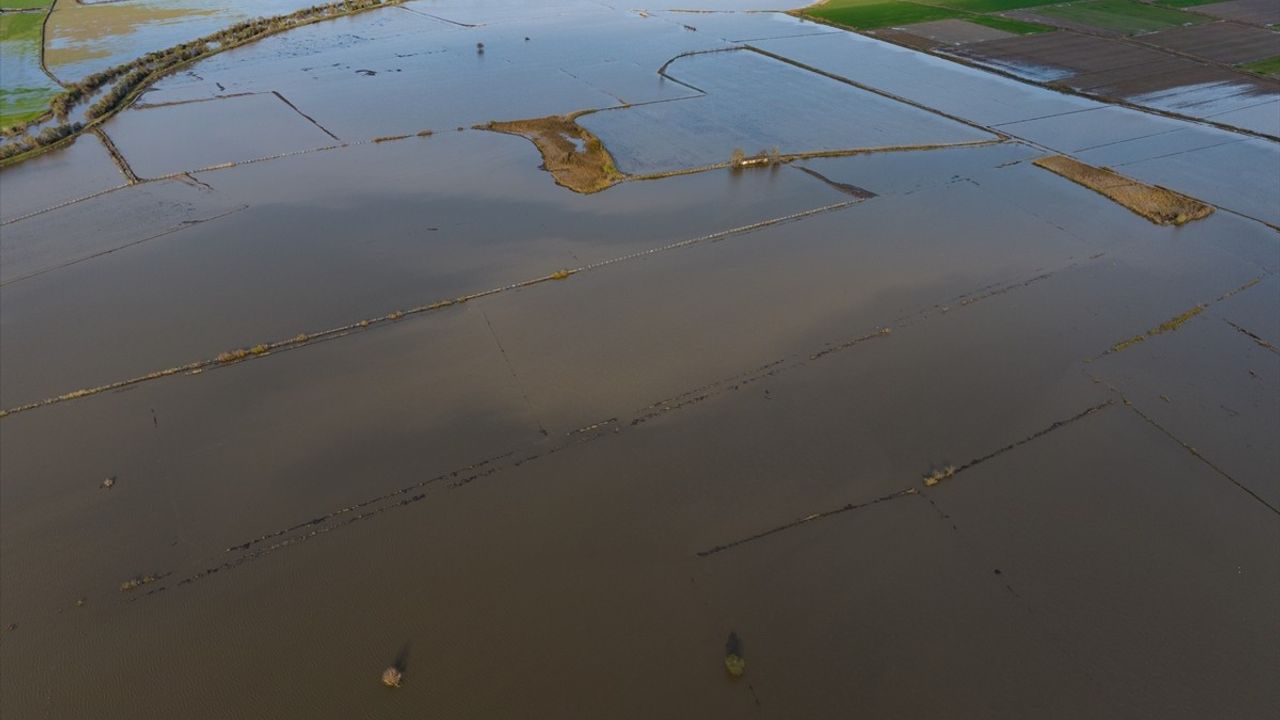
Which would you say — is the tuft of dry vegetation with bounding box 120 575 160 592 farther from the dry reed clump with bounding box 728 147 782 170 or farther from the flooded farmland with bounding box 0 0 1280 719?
the dry reed clump with bounding box 728 147 782 170

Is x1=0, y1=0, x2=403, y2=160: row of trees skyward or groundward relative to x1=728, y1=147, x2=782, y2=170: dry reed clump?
skyward

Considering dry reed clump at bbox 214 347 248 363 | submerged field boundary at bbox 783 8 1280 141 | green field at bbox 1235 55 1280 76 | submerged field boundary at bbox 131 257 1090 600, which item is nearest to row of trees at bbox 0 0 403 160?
dry reed clump at bbox 214 347 248 363

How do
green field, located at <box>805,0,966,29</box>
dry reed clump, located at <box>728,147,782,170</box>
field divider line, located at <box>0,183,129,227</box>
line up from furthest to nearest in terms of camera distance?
green field, located at <box>805,0,966,29</box>, dry reed clump, located at <box>728,147,782,170</box>, field divider line, located at <box>0,183,129,227</box>

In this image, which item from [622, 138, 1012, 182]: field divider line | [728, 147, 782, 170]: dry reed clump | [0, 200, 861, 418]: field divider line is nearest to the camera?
[0, 200, 861, 418]: field divider line

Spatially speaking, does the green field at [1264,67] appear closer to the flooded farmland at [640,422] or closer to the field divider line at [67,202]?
the flooded farmland at [640,422]

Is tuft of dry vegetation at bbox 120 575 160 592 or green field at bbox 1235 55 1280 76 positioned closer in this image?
tuft of dry vegetation at bbox 120 575 160 592

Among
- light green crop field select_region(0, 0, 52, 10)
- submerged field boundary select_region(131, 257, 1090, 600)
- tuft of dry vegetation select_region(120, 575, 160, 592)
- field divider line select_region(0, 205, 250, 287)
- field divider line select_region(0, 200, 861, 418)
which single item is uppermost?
light green crop field select_region(0, 0, 52, 10)

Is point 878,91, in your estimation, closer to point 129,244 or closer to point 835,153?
point 835,153

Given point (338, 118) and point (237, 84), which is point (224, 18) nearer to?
point (237, 84)
